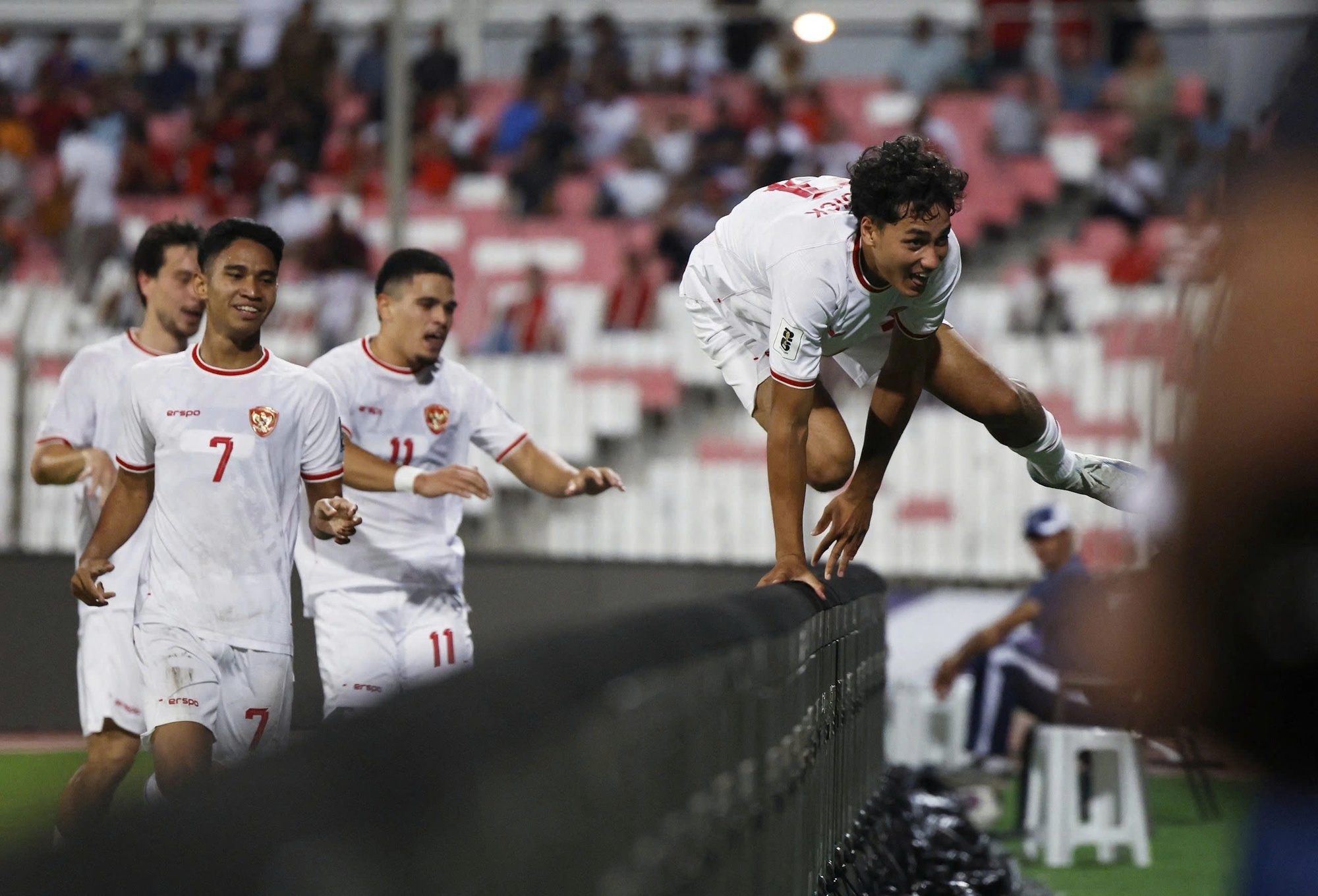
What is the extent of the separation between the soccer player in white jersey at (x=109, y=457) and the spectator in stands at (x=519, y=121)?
10.1 metres

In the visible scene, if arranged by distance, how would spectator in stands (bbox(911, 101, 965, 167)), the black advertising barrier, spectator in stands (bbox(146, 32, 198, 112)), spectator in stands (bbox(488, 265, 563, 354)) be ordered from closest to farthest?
the black advertising barrier → spectator in stands (bbox(488, 265, 563, 354)) → spectator in stands (bbox(911, 101, 965, 167)) → spectator in stands (bbox(146, 32, 198, 112))

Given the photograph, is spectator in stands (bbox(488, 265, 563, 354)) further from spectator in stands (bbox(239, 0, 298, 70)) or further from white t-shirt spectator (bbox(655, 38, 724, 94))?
spectator in stands (bbox(239, 0, 298, 70))

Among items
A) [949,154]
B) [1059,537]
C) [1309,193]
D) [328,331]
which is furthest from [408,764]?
[949,154]

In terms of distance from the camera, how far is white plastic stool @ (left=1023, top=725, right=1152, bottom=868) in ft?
28.3

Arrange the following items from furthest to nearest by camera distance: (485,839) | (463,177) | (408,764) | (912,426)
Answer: (463,177), (912,426), (485,839), (408,764)

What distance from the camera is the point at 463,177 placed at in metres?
16.7

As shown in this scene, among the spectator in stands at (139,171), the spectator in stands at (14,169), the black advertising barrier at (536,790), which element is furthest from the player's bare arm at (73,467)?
the spectator in stands at (139,171)

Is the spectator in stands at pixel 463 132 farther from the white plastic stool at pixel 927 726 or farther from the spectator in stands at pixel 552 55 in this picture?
the white plastic stool at pixel 927 726

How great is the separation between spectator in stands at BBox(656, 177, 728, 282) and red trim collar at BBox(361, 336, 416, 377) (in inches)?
291

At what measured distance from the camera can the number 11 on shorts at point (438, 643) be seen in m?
6.74

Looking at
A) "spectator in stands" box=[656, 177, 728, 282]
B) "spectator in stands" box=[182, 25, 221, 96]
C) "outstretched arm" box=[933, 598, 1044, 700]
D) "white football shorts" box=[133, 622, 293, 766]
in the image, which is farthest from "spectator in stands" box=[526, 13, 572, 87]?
"white football shorts" box=[133, 622, 293, 766]

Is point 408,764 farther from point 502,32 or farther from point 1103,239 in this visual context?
point 502,32

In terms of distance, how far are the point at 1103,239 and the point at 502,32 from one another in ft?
23.7

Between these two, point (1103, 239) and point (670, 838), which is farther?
point (1103, 239)
